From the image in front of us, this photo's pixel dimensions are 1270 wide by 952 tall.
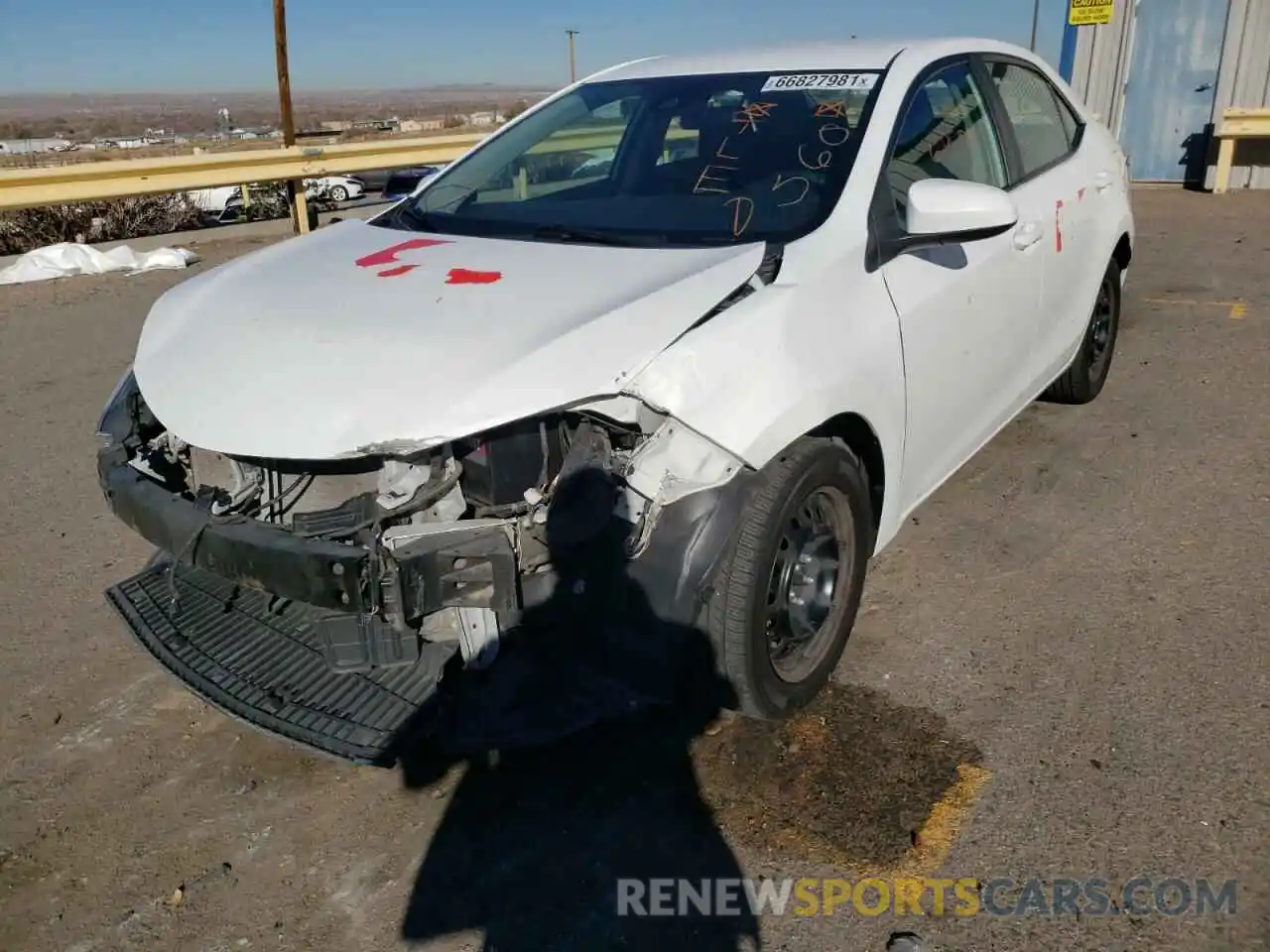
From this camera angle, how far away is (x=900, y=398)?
10.1 feet

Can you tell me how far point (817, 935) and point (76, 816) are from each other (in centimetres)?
198

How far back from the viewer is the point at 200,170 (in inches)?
404

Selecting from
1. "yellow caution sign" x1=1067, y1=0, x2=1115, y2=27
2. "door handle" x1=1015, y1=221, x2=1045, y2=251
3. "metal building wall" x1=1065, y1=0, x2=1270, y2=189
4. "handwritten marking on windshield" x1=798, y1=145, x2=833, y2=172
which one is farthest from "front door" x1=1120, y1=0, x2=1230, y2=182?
"handwritten marking on windshield" x1=798, y1=145, x2=833, y2=172

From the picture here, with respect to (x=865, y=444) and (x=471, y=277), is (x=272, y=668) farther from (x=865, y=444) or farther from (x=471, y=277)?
(x=865, y=444)

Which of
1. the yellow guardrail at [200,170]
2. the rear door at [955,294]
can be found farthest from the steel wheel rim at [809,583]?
the yellow guardrail at [200,170]

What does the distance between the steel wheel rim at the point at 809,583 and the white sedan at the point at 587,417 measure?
0.01 m

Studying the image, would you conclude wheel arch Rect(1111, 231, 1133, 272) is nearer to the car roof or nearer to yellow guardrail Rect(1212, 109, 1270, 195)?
the car roof

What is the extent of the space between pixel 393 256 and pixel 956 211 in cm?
170

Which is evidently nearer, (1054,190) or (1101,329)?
(1054,190)

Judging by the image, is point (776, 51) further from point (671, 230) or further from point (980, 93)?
point (671, 230)

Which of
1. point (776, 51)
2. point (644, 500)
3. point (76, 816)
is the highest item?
point (776, 51)

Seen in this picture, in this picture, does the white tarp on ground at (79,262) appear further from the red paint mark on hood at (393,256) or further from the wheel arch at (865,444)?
the wheel arch at (865,444)

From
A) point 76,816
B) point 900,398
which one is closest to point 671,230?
point 900,398

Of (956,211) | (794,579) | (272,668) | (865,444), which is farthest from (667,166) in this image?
(272,668)
